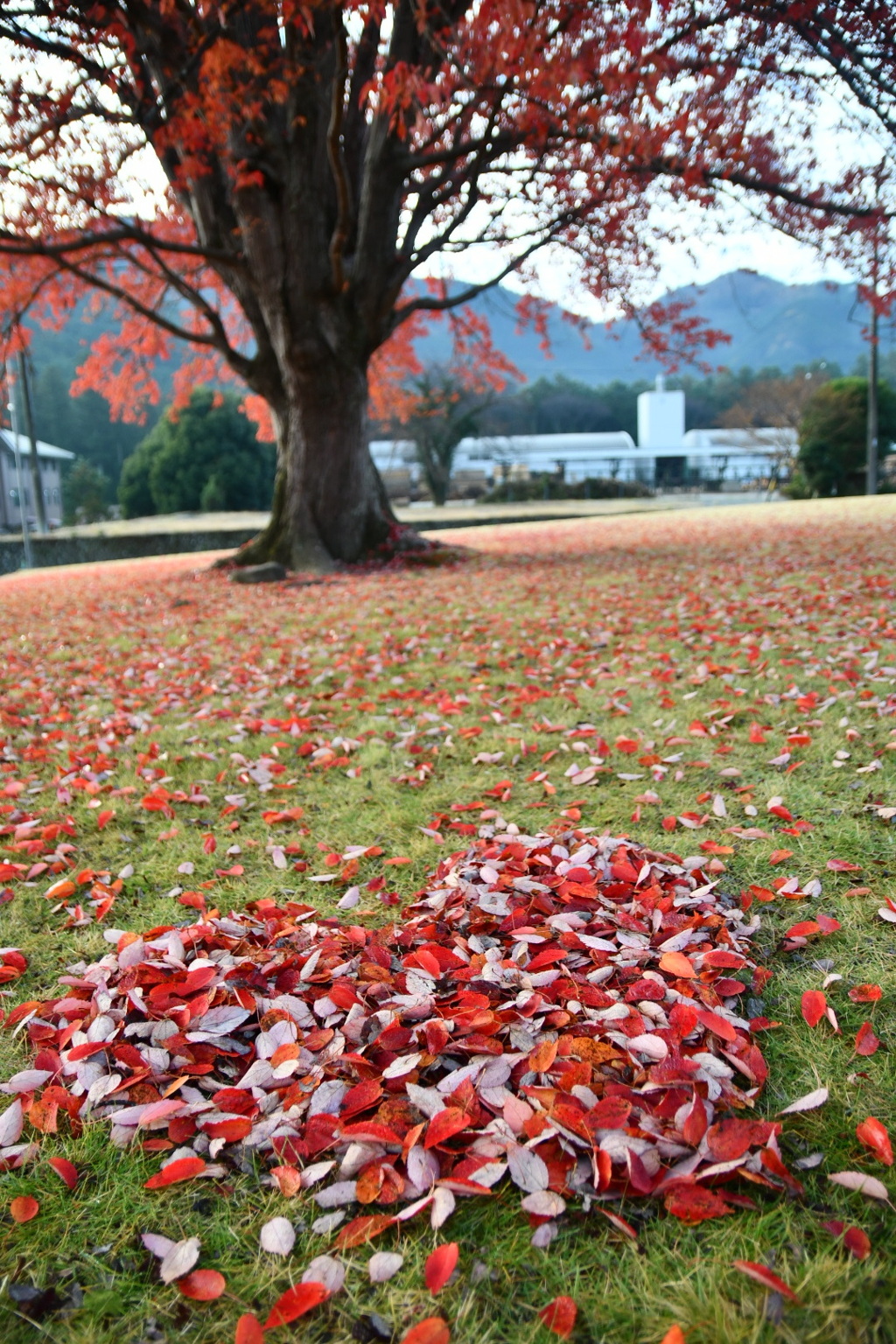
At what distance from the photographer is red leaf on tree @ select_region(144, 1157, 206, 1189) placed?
1.50 m

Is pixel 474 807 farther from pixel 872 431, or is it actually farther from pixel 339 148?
pixel 872 431

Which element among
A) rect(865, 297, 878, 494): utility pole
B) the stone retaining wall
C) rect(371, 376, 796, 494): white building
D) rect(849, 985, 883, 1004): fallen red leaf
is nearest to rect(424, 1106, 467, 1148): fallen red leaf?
rect(849, 985, 883, 1004): fallen red leaf

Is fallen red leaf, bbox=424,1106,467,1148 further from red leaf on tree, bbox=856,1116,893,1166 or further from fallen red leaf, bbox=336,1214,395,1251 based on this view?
red leaf on tree, bbox=856,1116,893,1166

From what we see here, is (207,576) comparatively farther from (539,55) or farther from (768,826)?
(768,826)

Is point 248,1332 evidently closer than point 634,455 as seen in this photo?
Yes

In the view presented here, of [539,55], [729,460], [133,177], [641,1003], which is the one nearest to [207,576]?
[133,177]

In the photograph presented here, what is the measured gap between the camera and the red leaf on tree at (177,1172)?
150 centimetres

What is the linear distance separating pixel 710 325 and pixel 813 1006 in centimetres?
1177

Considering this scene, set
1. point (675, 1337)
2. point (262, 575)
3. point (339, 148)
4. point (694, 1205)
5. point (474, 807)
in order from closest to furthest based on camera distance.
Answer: point (675, 1337) → point (694, 1205) → point (474, 807) → point (339, 148) → point (262, 575)

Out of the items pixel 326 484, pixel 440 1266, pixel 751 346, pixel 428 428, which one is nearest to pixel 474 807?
pixel 440 1266

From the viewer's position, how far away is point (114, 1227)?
1.43 m

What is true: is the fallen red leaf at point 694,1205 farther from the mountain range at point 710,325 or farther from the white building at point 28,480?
the white building at point 28,480

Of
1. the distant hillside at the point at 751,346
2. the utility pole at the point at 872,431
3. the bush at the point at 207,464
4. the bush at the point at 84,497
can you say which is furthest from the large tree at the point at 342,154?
the distant hillside at the point at 751,346

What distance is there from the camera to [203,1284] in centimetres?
131
